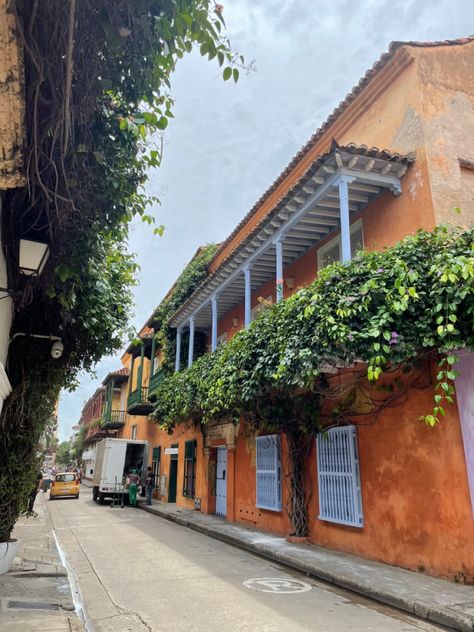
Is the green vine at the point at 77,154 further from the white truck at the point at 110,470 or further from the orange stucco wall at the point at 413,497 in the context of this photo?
the white truck at the point at 110,470

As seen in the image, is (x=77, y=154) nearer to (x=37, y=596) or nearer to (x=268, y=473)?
(x=37, y=596)

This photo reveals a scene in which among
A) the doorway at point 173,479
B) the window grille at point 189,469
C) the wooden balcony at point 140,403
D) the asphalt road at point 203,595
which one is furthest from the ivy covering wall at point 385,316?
the wooden balcony at point 140,403

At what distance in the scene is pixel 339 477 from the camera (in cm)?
921

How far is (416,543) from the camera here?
7.27 metres

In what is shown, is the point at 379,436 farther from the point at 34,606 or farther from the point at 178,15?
the point at 178,15

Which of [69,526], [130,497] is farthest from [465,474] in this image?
[130,497]

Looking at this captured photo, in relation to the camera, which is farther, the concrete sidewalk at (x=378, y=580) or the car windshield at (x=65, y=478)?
the car windshield at (x=65, y=478)

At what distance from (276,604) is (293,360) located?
3.28m

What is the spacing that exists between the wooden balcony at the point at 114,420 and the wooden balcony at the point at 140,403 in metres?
9.03

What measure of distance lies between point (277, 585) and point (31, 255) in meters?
5.67

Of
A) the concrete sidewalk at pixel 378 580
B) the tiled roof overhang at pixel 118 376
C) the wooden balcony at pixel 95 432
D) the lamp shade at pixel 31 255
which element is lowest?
the concrete sidewalk at pixel 378 580

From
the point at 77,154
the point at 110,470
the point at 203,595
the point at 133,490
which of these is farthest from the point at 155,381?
the point at 77,154

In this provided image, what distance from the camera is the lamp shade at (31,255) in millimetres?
4781

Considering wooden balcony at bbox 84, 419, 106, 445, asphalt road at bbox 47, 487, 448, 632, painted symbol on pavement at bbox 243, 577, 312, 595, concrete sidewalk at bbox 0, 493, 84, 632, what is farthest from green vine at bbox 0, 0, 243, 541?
wooden balcony at bbox 84, 419, 106, 445
